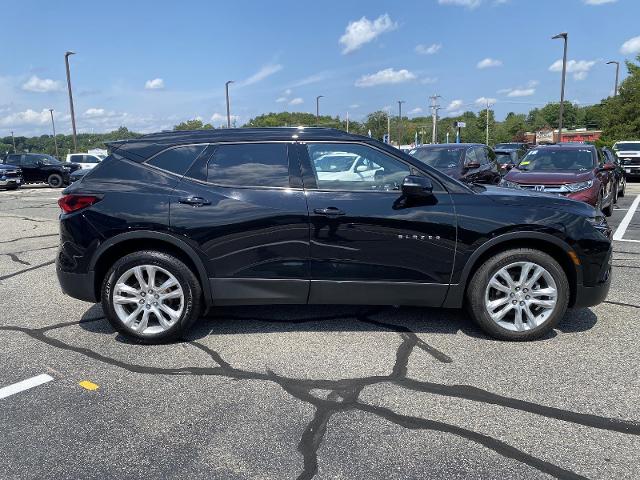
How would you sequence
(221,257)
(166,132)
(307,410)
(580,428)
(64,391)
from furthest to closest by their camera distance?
(166,132) < (221,257) < (64,391) < (307,410) < (580,428)

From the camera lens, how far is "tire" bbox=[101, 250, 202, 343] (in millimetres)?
4039

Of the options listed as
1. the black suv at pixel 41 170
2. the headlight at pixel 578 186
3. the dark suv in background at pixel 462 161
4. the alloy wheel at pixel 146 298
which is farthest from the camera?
the black suv at pixel 41 170

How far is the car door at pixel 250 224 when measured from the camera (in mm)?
3953

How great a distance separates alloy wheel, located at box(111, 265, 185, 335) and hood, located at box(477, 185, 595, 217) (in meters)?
2.64

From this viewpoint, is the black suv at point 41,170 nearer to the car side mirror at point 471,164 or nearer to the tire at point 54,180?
the tire at point 54,180

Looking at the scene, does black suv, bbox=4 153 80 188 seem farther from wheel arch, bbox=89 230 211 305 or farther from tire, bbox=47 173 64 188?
wheel arch, bbox=89 230 211 305

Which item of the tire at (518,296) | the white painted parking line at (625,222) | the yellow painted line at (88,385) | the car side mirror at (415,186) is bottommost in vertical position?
the white painted parking line at (625,222)

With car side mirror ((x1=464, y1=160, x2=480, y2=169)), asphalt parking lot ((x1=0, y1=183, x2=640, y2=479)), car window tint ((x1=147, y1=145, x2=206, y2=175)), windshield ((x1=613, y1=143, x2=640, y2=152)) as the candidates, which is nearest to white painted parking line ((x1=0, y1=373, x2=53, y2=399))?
asphalt parking lot ((x1=0, y1=183, x2=640, y2=479))

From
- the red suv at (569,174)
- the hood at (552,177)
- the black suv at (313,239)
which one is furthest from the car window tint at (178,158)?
the hood at (552,177)

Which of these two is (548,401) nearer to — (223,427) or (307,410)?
(307,410)

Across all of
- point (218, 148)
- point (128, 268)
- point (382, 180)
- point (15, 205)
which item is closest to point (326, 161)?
point (382, 180)

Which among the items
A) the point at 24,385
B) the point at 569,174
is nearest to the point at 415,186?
the point at 24,385

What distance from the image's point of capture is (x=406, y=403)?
314cm

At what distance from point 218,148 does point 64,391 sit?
2135 millimetres
